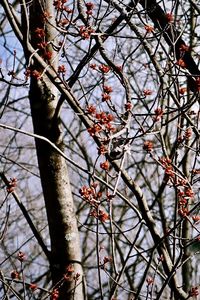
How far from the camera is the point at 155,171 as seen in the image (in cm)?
841

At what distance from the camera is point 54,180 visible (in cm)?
293

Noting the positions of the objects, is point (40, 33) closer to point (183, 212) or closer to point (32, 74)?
point (32, 74)

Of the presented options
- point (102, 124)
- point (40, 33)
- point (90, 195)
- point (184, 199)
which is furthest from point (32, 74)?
point (184, 199)

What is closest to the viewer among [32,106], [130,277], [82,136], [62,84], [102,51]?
[62,84]

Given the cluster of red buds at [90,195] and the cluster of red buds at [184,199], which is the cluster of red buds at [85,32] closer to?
the cluster of red buds at [90,195]

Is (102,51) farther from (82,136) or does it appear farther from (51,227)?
(82,136)

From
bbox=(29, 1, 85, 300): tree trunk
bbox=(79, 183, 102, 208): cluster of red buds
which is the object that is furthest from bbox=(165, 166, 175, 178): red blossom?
bbox=(29, 1, 85, 300): tree trunk

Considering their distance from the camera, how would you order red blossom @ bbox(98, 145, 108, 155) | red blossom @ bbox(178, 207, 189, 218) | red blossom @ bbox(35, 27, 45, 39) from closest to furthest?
red blossom @ bbox(98, 145, 108, 155) → red blossom @ bbox(178, 207, 189, 218) → red blossom @ bbox(35, 27, 45, 39)

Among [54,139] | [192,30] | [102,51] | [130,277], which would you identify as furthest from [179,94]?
[130,277]

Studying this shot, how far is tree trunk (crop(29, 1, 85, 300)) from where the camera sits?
112 inches

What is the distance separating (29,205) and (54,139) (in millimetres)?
5420

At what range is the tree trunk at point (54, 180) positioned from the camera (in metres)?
2.84

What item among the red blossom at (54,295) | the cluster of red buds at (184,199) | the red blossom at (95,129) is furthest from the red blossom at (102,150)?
the red blossom at (54,295)

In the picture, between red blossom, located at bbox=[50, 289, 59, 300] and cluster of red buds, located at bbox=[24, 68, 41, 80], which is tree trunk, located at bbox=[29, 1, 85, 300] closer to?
cluster of red buds, located at bbox=[24, 68, 41, 80]
